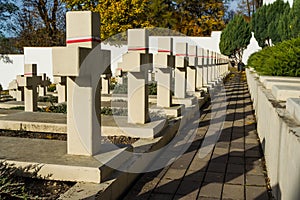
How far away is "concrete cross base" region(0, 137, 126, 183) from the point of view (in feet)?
9.62

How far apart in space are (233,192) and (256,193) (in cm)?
22

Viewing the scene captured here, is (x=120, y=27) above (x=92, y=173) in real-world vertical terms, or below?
above

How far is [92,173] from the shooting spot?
9.54 ft

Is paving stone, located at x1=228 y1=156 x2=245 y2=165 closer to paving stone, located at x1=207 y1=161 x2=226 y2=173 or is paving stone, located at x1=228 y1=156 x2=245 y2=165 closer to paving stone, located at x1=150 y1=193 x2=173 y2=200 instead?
paving stone, located at x1=207 y1=161 x2=226 y2=173

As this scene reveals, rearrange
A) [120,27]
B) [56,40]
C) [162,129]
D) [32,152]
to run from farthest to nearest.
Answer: [56,40] < [120,27] < [162,129] < [32,152]

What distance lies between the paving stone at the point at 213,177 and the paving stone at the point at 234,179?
61mm

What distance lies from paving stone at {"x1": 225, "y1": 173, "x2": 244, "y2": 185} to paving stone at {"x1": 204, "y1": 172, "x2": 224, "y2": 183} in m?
0.06

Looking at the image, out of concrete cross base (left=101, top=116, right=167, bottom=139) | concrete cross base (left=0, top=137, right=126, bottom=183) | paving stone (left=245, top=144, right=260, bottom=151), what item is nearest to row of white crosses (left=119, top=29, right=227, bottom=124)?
concrete cross base (left=101, top=116, right=167, bottom=139)

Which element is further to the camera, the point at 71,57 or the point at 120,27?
the point at 120,27

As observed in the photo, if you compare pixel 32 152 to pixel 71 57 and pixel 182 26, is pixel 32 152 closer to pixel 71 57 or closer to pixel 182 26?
pixel 71 57

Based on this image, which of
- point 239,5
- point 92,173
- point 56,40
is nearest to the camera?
point 92,173

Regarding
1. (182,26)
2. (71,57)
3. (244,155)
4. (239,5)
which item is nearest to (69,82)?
(71,57)

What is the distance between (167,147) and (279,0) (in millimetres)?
14748

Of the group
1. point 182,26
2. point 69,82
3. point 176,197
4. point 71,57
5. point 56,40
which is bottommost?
point 176,197
